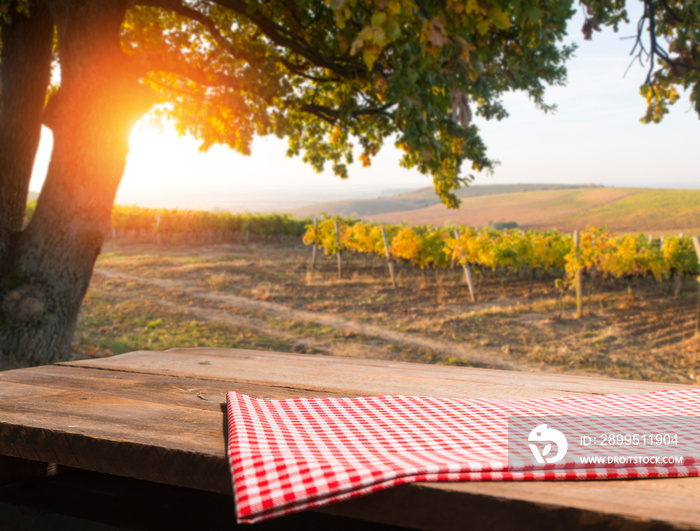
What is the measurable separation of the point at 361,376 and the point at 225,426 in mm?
615

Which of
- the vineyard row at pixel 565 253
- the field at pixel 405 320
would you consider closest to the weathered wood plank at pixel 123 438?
the field at pixel 405 320

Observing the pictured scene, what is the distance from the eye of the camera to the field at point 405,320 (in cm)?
754

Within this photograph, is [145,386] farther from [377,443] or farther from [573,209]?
[573,209]

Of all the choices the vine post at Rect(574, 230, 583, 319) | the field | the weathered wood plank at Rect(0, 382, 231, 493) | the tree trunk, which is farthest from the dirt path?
the weathered wood plank at Rect(0, 382, 231, 493)

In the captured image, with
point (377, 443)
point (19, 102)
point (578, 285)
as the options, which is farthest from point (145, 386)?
point (578, 285)

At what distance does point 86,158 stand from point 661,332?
941cm

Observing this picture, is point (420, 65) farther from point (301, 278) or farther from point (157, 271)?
point (157, 271)

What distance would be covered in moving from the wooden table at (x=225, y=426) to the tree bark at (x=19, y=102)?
4406 millimetres

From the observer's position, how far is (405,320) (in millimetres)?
9898

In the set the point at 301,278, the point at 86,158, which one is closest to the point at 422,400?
the point at 86,158

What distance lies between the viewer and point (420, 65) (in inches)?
193

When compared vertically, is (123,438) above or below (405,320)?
above

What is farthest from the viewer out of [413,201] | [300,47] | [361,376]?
[413,201]

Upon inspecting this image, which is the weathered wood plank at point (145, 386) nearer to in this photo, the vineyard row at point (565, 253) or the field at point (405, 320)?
the field at point (405, 320)
